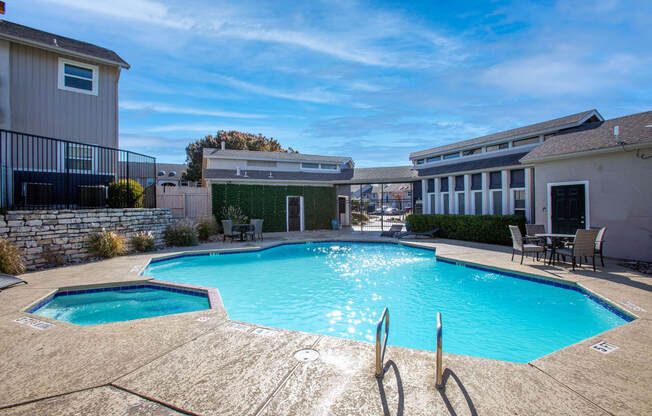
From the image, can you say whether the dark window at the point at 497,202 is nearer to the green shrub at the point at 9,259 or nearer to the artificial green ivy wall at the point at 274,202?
the artificial green ivy wall at the point at 274,202

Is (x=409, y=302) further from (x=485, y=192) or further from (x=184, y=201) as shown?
(x=184, y=201)

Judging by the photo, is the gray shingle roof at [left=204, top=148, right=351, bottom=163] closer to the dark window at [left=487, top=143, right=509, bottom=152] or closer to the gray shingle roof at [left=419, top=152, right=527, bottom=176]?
the gray shingle roof at [left=419, top=152, right=527, bottom=176]

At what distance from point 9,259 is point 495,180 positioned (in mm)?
17111

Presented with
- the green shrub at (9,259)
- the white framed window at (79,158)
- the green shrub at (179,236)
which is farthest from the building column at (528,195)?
the white framed window at (79,158)

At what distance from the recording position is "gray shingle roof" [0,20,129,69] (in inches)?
386

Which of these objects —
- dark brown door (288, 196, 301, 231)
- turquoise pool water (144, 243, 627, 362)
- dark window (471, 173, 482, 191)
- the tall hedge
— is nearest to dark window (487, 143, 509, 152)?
dark window (471, 173, 482, 191)

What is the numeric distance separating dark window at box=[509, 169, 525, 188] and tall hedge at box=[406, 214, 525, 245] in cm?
193

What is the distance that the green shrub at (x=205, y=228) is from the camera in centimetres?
1391

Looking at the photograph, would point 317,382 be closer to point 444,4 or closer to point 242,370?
point 242,370

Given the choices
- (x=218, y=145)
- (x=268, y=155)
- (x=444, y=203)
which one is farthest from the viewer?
(x=218, y=145)

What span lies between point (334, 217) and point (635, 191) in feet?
46.6

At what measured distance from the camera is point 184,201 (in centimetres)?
1591

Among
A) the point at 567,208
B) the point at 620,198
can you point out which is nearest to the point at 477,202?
the point at 567,208

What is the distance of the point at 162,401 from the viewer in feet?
7.62
